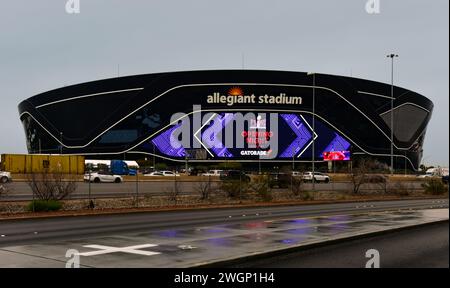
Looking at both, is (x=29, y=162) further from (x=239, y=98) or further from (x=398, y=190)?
(x=239, y=98)

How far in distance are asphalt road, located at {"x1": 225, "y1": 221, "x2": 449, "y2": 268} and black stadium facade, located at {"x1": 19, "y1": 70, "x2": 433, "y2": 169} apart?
10731cm

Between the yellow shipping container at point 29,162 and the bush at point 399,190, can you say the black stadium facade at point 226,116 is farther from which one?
the bush at point 399,190

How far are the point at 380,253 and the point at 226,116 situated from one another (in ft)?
369

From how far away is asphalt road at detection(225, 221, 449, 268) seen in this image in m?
9.54

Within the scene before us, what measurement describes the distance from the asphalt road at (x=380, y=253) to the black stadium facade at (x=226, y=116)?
107315mm

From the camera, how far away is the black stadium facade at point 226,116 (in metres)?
123

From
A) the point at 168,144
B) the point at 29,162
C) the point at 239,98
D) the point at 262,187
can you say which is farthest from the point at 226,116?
the point at 262,187

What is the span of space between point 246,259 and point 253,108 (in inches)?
4521

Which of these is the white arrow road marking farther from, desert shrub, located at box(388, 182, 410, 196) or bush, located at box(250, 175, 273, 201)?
desert shrub, located at box(388, 182, 410, 196)

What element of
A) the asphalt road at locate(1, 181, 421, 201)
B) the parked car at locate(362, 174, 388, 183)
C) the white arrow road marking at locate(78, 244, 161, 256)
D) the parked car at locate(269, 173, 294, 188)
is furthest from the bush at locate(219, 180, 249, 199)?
the white arrow road marking at locate(78, 244, 161, 256)

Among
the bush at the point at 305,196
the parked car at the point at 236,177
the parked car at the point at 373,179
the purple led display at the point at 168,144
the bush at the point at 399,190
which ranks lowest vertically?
the bush at the point at 399,190

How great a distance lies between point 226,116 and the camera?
123 meters

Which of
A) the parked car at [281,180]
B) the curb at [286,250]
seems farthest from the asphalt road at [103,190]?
the curb at [286,250]
